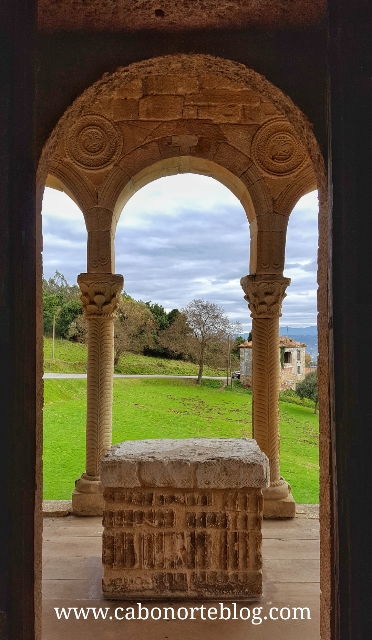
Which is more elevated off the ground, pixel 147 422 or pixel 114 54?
pixel 114 54

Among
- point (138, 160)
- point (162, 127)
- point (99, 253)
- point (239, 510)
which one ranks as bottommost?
point (239, 510)

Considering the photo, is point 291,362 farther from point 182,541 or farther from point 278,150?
point 182,541

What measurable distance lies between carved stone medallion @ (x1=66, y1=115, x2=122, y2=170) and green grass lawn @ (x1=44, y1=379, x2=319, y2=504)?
443 centimetres

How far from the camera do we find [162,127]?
5.12 meters

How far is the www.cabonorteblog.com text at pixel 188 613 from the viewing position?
313 centimetres

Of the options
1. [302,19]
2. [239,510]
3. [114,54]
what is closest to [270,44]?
[302,19]

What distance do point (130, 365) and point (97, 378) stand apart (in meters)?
5.96

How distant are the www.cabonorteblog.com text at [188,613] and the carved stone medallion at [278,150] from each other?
13.9ft

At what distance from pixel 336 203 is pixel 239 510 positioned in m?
2.65

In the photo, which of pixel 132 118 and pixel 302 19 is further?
pixel 132 118

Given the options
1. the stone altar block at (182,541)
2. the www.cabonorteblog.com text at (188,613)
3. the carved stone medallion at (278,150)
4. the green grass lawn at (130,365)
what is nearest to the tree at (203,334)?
the green grass lawn at (130,365)

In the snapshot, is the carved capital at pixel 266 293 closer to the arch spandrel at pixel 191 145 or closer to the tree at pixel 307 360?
the arch spandrel at pixel 191 145

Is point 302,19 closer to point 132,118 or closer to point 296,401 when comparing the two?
point 132,118

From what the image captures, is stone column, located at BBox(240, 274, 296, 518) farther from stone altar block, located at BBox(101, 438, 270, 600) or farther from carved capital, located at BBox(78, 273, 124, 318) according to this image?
stone altar block, located at BBox(101, 438, 270, 600)
